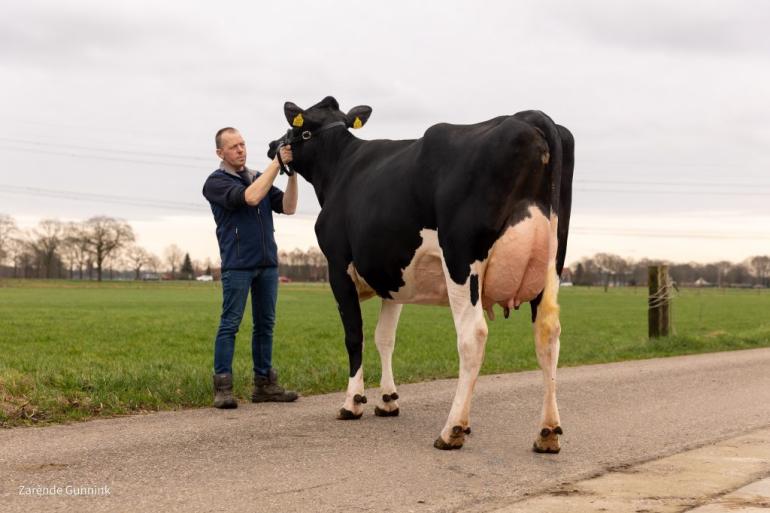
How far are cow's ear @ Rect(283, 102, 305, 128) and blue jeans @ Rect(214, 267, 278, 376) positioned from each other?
1415 mm

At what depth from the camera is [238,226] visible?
25.7ft

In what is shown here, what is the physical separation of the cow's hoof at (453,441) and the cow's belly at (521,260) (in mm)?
946

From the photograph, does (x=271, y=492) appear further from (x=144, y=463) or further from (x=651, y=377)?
(x=651, y=377)

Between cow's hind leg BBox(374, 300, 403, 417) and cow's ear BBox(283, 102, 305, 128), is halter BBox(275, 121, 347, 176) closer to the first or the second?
cow's ear BBox(283, 102, 305, 128)

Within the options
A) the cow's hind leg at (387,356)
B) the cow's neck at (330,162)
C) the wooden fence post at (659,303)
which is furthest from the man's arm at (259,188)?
the wooden fence post at (659,303)

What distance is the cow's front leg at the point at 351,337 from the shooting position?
6809 mm

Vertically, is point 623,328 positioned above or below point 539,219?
below

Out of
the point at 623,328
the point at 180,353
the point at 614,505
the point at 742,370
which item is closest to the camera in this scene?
the point at 614,505

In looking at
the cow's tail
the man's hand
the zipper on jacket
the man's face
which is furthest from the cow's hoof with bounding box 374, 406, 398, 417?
the man's face

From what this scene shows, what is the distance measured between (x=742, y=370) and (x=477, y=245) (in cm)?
707

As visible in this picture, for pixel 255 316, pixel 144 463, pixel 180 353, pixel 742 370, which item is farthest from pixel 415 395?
pixel 180 353

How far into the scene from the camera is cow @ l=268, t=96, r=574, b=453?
5547mm

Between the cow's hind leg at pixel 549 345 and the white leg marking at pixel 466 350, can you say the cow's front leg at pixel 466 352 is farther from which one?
the cow's hind leg at pixel 549 345

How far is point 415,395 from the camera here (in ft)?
27.2
